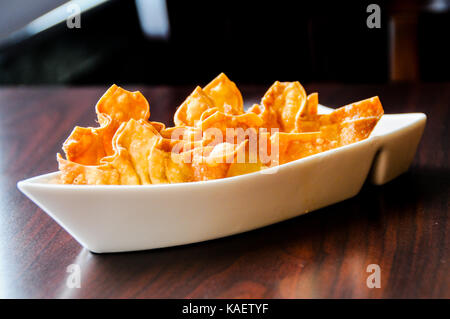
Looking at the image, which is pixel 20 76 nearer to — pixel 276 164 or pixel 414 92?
pixel 414 92

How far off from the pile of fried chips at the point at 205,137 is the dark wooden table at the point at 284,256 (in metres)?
0.08

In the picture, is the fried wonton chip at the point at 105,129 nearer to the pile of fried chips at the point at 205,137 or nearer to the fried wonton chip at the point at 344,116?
the pile of fried chips at the point at 205,137

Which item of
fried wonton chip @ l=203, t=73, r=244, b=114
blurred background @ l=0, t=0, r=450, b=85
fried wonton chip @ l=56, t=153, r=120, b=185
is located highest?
blurred background @ l=0, t=0, r=450, b=85

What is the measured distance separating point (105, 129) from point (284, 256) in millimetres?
266

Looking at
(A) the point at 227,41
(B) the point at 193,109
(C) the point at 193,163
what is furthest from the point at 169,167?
(A) the point at 227,41

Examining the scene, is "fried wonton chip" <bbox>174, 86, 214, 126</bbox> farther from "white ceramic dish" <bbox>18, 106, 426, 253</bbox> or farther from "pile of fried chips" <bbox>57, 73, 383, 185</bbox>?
"white ceramic dish" <bbox>18, 106, 426, 253</bbox>

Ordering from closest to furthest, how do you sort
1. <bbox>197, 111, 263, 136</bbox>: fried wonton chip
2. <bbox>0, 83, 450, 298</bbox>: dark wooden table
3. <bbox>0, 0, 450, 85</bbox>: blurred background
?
<bbox>0, 83, 450, 298</bbox>: dark wooden table
<bbox>197, 111, 263, 136</bbox>: fried wonton chip
<bbox>0, 0, 450, 85</bbox>: blurred background

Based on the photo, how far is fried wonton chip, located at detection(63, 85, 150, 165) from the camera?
709 millimetres

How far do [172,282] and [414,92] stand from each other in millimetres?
887

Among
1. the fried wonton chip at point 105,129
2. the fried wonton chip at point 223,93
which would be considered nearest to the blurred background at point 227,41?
the fried wonton chip at point 223,93

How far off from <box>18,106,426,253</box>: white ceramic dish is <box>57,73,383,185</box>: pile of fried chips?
2cm

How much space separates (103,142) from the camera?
0.74m

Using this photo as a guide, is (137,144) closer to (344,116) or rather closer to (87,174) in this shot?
(87,174)

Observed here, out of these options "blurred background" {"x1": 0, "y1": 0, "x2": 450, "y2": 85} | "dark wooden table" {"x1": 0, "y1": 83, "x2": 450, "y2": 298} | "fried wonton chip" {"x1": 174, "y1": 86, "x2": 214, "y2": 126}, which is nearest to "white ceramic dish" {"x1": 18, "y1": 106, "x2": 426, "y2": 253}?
"dark wooden table" {"x1": 0, "y1": 83, "x2": 450, "y2": 298}
